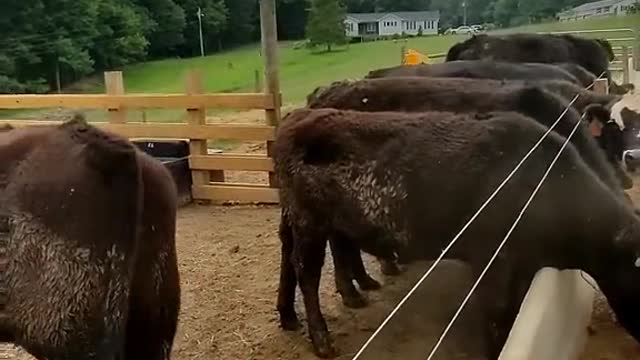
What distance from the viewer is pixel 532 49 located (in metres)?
8.64

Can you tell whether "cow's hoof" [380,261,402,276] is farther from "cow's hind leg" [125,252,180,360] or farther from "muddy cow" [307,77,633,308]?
"cow's hind leg" [125,252,180,360]

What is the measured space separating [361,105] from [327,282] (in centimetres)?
122

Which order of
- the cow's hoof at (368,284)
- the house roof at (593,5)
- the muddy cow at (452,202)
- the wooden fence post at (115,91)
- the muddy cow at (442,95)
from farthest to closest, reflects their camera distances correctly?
the wooden fence post at (115,91)
the house roof at (593,5)
the cow's hoof at (368,284)
the muddy cow at (442,95)
the muddy cow at (452,202)

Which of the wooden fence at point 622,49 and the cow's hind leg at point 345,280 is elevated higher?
the wooden fence at point 622,49

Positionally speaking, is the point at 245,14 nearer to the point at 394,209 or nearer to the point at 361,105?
the point at 361,105

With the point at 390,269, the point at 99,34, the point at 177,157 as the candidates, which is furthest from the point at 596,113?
the point at 99,34

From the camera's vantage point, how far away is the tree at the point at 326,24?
7.63 metres

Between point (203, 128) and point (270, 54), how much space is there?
3.11 feet

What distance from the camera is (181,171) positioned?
7809 mm

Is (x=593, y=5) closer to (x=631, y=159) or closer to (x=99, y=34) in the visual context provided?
(x=631, y=159)

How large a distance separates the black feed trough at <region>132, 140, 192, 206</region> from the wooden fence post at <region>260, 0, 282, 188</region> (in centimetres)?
87

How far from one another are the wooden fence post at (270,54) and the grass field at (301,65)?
0.16 meters

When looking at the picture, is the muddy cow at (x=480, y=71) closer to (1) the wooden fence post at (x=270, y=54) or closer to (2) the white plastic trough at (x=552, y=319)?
Answer: (1) the wooden fence post at (x=270, y=54)

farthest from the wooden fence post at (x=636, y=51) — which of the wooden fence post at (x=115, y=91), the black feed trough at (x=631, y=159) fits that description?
the wooden fence post at (x=115, y=91)
